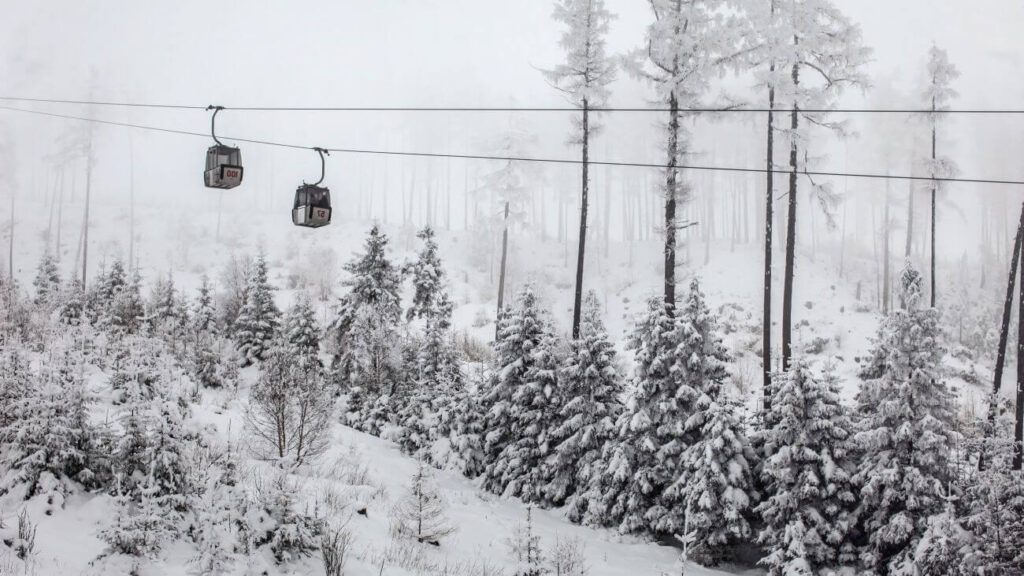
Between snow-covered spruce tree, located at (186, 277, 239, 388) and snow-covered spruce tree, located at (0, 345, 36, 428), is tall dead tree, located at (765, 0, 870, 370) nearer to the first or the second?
snow-covered spruce tree, located at (0, 345, 36, 428)

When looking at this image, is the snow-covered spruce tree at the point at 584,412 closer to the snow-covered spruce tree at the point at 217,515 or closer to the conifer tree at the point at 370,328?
the conifer tree at the point at 370,328

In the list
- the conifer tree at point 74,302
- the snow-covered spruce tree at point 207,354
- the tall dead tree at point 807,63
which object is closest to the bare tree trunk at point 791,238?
the tall dead tree at point 807,63

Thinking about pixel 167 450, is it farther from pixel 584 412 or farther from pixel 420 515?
pixel 584 412

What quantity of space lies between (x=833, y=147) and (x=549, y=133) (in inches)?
1235

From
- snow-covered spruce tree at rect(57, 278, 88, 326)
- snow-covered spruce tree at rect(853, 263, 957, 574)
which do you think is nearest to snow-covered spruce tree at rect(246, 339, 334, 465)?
snow-covered spruce tree at rect(853, 263, 957, 574)

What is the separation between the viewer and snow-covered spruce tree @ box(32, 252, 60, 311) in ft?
101


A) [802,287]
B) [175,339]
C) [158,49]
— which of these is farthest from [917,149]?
[158,49]

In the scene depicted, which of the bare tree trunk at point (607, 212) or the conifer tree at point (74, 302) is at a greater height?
the bare tree trunk at point (607, 212)

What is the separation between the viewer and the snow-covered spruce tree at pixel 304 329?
27.1 meters

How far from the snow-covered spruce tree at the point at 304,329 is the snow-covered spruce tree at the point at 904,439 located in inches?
879

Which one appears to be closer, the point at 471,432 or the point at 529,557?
the point at 529,557

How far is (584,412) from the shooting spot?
1697 centimetres

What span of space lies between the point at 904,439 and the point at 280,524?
12797 millimetres

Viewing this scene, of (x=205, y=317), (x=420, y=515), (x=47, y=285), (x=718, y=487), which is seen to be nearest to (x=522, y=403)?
(x=718, y=487)
